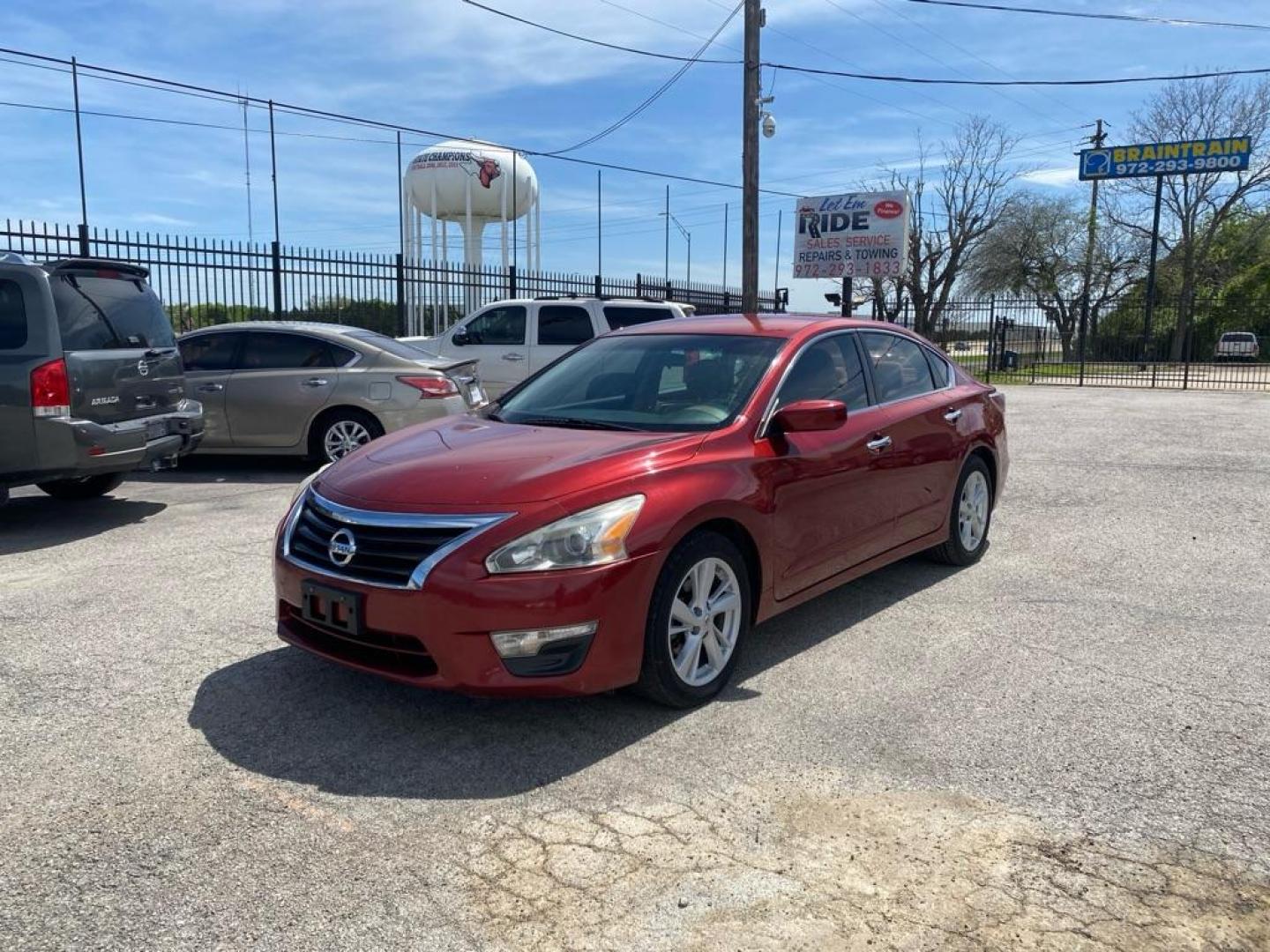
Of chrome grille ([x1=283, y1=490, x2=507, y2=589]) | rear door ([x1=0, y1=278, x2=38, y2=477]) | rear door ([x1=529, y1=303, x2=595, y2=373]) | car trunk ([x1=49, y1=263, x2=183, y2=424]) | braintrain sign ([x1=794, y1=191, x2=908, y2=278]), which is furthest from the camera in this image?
braintrain sign ([x1=794, y1=191, x2=908, y2=278])

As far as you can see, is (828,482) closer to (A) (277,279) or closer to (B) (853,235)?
(A) (277,279)

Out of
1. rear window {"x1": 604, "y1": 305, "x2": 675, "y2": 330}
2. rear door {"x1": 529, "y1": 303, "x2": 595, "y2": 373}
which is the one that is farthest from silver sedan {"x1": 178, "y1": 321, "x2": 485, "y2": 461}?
rear window {"x1": 604, "y1": 305, "x2": 675, "y2": 330}

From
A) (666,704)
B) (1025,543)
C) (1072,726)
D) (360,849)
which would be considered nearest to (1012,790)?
(1072,726)

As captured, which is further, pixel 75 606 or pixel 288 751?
pixel 75 606

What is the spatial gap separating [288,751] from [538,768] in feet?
3.01

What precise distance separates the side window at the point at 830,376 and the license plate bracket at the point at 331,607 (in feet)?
6.83

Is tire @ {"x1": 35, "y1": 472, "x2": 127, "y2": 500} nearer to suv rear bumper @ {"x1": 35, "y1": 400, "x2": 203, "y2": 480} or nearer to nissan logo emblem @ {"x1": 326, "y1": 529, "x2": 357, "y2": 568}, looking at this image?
suv rear bumper @ {"x1": 35, "y1": 400, "x2": 203, "y2": 480}

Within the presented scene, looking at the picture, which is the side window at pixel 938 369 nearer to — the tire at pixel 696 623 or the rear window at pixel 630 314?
the tire at pixel 696 623

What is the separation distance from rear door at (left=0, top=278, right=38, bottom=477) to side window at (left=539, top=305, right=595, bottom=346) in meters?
7.11

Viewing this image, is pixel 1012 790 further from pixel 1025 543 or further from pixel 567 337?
pixel 567 337

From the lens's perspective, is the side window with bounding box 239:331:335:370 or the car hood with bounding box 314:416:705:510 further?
the side window with bounding box 239:331:335:370

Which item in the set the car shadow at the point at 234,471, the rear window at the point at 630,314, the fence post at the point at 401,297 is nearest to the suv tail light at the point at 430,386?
the car shadow at the point at 234,471

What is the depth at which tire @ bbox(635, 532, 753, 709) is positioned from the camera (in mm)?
3713

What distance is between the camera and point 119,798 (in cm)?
323
